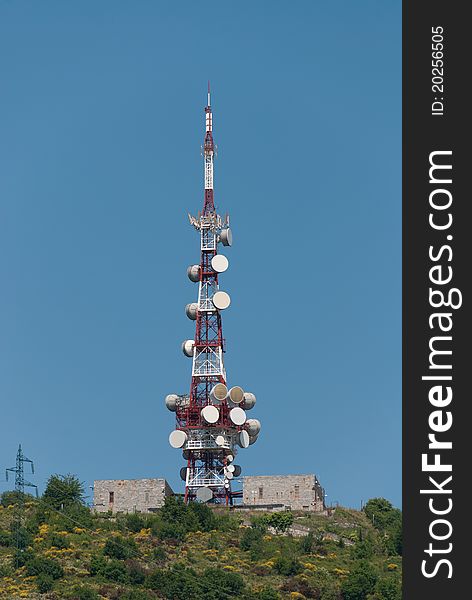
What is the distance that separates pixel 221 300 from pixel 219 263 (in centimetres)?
288

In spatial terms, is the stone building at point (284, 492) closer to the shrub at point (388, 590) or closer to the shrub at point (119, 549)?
the shrub at point (119, 549)

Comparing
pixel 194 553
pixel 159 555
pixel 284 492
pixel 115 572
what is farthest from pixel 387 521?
pixel 115 572

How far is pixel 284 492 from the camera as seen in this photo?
11031cm

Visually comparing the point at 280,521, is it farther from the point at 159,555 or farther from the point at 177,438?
the point at 159,555

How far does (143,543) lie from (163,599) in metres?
10.5

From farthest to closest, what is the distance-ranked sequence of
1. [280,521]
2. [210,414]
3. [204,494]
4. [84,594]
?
1. [204,494]
2. [210,414]
3. [280,521]
4. [84,594]

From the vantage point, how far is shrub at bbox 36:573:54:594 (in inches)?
3573

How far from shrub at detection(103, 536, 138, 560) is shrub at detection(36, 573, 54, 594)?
6.59 metres

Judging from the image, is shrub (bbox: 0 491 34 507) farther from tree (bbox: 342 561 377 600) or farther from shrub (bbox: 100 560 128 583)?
tree (bbox: 342 561 377 600)

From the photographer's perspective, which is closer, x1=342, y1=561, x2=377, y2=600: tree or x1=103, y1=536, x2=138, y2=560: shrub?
x1=342, y1=561, x2=377, y2=600: tree

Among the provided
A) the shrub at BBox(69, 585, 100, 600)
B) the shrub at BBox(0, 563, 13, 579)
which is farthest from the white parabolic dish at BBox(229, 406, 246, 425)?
the shrub at BBox(69, 585, 100, 600)

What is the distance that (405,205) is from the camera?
42594 millimetres

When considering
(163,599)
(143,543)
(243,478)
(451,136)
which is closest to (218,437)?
(243,478)

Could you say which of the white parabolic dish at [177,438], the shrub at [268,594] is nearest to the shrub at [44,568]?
the shrub at [268,594]
